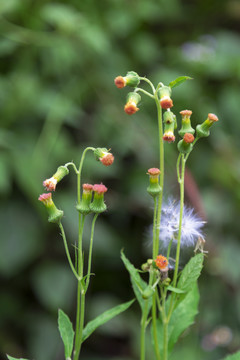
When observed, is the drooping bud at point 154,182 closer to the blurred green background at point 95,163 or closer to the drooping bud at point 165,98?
the drooping bud at point 165,98

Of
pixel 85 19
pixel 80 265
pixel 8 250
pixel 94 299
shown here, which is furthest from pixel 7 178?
pixel 80 265

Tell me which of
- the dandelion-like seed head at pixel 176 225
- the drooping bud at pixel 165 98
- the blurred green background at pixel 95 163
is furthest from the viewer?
the blurred green background at pixel 95 163

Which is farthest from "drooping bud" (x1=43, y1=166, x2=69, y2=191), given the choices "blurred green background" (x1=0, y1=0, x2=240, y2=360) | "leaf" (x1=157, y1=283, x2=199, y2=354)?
"blurred green background" (x1=0, y1=0, x2=240, y2=360)

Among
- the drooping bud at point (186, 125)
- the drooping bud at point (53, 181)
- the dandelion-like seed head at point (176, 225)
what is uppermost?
the drooping bud at point (186, 125)

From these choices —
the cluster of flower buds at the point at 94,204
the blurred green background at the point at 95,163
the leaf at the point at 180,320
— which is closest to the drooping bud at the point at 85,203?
the cluster of flower buds at the point at 94,204

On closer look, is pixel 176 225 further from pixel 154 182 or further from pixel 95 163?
pixel 95 163

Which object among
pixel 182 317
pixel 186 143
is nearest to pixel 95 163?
pixel 182 317

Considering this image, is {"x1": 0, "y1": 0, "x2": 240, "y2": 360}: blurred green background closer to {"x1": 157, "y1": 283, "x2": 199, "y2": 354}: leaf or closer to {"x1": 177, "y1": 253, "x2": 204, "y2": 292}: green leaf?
{"x1": 157, "y1": 283, "x2": 199, "y2": 354}: leaf
